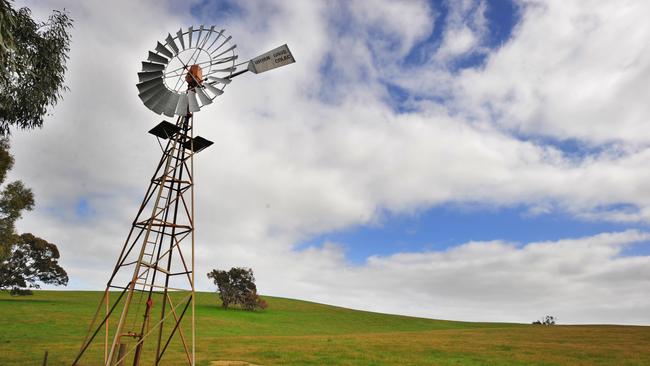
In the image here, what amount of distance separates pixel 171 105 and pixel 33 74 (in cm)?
836

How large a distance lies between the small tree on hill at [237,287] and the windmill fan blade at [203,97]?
61662 mm

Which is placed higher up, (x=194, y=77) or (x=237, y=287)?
(x=194, y=77)

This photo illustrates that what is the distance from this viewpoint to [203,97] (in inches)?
731

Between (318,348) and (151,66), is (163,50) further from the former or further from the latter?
(318,348)

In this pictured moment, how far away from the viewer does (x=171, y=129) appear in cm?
1834

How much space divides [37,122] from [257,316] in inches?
2050

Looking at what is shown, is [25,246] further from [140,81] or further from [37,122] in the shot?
[140,81]

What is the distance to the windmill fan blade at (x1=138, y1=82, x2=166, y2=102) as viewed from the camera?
18156mm

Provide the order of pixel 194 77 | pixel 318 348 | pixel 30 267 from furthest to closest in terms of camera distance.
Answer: pixel 30 267 → pixel 318 348 → pixel 194 77

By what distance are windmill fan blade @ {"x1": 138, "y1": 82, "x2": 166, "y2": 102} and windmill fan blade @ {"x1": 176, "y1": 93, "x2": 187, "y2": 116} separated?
0.96 m

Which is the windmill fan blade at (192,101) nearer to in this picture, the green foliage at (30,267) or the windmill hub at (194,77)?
the windmill hub at (194,77)

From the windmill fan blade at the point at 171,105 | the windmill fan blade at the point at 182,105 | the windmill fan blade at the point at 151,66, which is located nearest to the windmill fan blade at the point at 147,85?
the windmill fan blade at the point at 151,66

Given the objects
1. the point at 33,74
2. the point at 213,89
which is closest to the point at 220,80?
the point at 213,89

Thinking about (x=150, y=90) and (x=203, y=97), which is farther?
(x=203, y=97)
